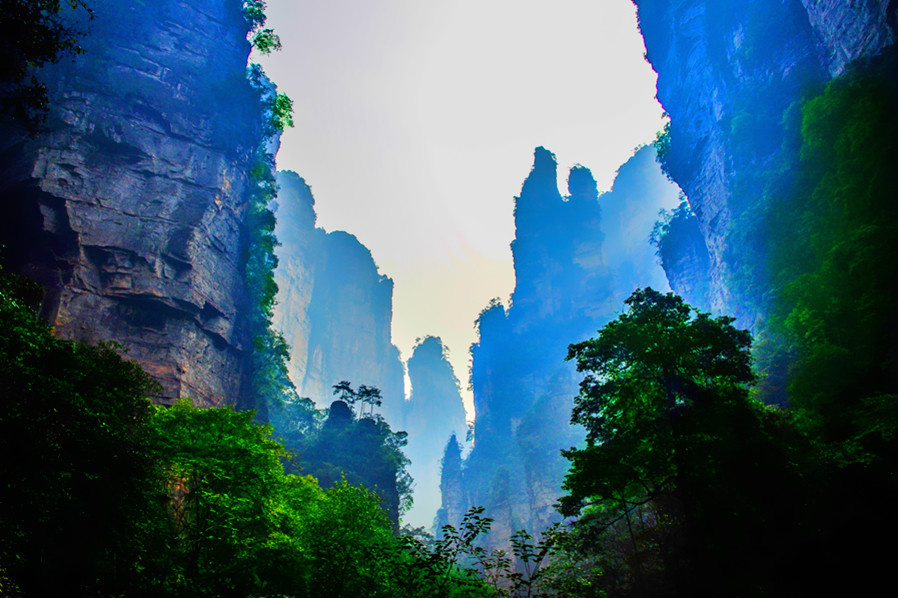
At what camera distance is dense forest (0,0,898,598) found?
884 cm

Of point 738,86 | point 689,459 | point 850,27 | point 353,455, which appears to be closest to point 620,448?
point 689,459

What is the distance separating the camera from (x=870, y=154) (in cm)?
1628

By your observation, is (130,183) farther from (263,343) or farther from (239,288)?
(263,343)

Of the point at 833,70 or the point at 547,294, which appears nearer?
the point at 833,70

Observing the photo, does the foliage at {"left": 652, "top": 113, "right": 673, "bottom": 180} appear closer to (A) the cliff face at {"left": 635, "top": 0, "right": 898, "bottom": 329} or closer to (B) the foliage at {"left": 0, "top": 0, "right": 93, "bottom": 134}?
(A) the cliff face at {"left": 635, "top": 0, "right": 898, "bottom": 329}

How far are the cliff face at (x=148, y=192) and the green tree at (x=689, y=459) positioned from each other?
19550mm

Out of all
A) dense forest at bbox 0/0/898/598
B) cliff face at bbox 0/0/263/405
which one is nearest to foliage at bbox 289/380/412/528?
cliff face at bbox 0/0/263/405

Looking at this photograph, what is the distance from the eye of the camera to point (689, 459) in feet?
35.9

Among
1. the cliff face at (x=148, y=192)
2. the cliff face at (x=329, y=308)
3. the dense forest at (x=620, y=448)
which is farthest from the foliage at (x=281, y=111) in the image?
the cliff face at (x=329, y=308)

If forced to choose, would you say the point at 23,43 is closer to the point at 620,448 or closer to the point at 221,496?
the point at 221,496

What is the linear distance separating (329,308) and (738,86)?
95.8 metres

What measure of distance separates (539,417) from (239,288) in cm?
3676

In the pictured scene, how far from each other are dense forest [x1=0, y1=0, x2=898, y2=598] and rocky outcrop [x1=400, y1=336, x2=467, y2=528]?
96.7 m

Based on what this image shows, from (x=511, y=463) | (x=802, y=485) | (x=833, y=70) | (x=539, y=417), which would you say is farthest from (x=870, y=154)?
(x=511, y=463)
